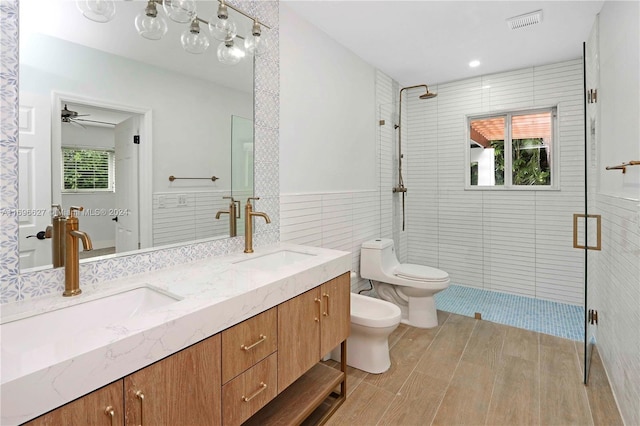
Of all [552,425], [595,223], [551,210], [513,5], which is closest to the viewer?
[552,425]

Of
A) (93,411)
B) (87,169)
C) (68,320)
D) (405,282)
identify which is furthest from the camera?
(405,282)

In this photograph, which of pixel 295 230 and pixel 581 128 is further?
pixel 581 128

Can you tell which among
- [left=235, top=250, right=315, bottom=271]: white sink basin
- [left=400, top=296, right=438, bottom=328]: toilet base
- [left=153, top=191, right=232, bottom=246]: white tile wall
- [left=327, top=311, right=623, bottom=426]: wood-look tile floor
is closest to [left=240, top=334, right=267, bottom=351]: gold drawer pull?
Answer: [left=235, top=250, right=315, bottom=271]: white sink basin

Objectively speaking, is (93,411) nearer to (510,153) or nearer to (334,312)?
(334,312)

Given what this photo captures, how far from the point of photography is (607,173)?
209 centimetres

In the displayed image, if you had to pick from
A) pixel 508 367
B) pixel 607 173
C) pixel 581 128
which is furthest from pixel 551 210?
pixel 508 367

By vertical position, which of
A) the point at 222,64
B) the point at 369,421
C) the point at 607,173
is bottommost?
the point at 369,421

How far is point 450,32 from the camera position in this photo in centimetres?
263

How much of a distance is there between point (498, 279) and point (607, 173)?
1871mm

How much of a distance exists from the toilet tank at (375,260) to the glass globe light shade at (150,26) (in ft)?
7.30

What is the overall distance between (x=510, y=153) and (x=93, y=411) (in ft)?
13.4

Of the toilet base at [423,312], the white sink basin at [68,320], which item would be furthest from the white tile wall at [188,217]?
the toilet base at [423,312]

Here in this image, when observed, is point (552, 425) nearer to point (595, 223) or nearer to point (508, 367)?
point (508, 367)

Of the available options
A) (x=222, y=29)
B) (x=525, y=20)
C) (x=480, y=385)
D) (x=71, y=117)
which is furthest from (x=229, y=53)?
(x=480, y=385)
